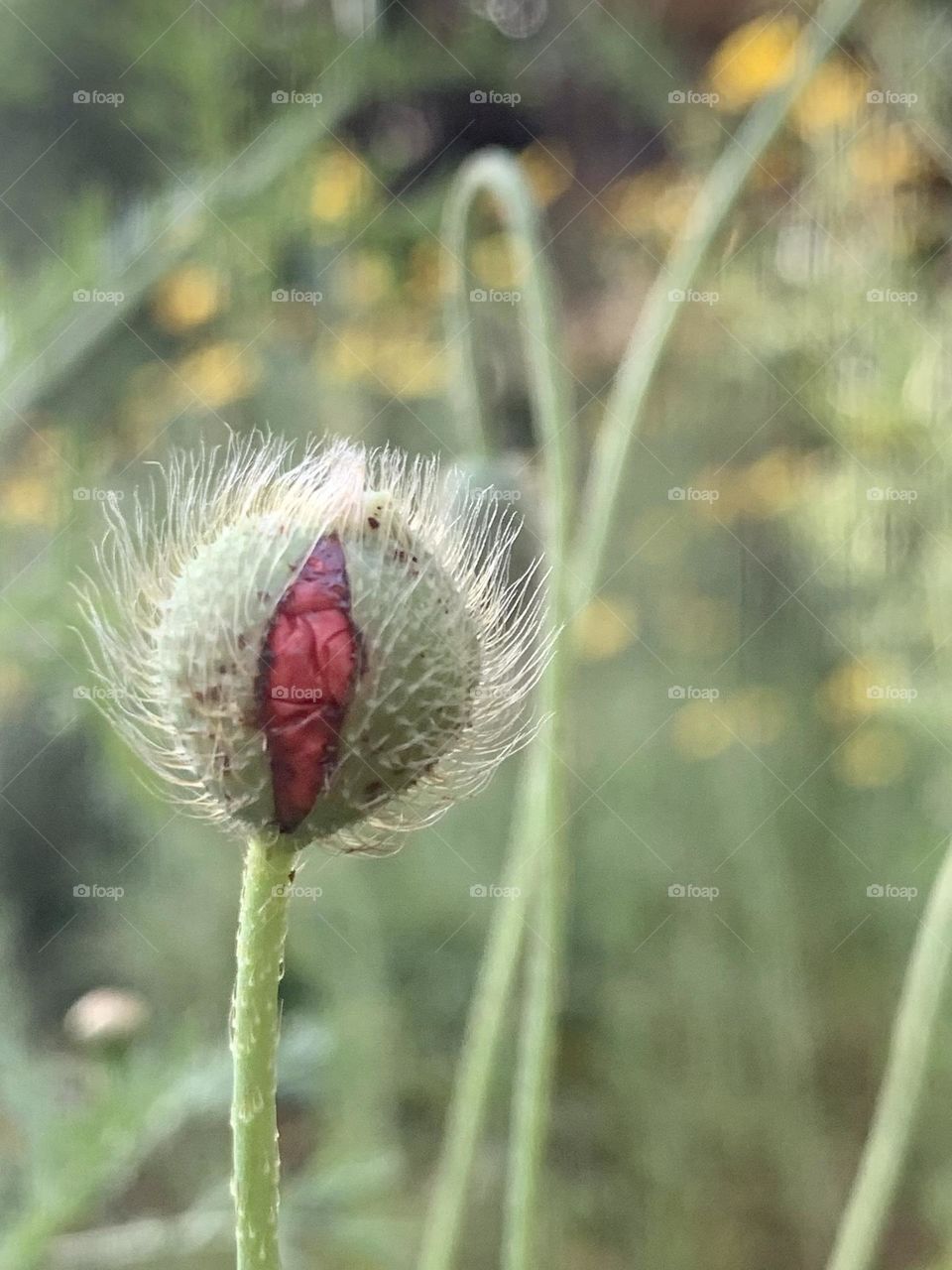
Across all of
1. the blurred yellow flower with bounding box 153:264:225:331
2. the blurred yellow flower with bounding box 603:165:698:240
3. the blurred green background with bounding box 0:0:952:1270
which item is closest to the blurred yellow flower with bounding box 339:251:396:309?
the blurred green background with bounding box 0:0:952:1270

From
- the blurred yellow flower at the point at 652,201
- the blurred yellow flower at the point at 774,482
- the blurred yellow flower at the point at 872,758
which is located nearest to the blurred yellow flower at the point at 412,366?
the blurred yellow flower at the point at 652,201

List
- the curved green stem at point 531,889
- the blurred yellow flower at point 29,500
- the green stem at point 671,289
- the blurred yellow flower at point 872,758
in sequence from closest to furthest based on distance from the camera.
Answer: the curved green stem at point 531,889
the green stem at point 671,289
the blurred yellow flower at point 29,500
the blurred yellow flower at point 872,758

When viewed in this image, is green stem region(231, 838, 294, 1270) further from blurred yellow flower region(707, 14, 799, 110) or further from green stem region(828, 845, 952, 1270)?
blurred yellow flower region(707, 14, 799, 110)

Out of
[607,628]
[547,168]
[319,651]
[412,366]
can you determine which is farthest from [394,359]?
[319,651]

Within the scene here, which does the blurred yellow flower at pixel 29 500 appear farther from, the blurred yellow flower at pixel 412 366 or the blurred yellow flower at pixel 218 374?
the blurred yellow flower at pixel 412 366

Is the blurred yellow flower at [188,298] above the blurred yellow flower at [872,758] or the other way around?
above

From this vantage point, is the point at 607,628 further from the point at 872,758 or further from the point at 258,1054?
the point at 258,1054

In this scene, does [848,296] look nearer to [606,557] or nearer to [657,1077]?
[606,557]
